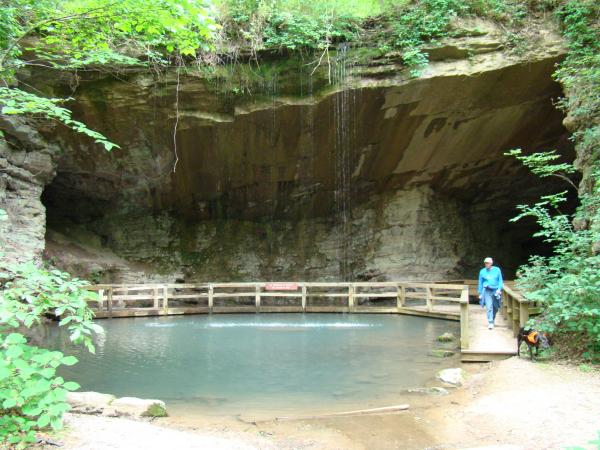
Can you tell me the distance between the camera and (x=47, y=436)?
325 cm

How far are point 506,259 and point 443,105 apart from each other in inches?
307

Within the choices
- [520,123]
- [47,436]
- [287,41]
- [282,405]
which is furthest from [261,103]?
[47,436]

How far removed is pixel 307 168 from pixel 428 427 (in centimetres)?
1097

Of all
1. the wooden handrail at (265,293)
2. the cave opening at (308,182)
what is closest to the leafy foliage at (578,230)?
the cave opening at (308,182)

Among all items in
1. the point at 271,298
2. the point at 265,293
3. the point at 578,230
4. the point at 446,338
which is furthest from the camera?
the point at 271,298

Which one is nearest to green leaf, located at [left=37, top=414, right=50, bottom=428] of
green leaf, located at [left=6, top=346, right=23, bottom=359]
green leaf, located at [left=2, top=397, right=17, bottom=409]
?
green leaf, located at [left=2, top=397, right=17, bottom=409]

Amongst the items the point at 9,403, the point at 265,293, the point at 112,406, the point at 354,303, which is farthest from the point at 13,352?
the point at 354,303

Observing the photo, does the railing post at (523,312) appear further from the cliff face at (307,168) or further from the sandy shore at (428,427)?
the cliff face at (307,168)

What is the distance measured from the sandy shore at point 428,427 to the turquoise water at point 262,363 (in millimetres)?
544

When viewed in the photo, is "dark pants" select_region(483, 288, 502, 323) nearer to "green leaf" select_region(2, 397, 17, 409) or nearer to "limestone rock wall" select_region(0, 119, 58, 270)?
"green leaf" select_region(2, 397, 17, 409)

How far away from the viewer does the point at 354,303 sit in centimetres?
1373

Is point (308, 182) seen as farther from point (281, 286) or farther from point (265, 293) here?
point (265, 293)

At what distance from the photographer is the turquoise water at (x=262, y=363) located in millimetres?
5449

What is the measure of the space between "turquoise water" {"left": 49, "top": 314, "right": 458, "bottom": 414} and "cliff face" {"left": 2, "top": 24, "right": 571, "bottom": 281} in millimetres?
5007
